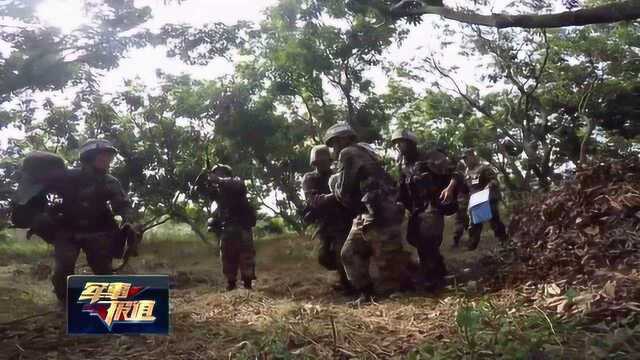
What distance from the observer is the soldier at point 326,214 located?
683 centimetres

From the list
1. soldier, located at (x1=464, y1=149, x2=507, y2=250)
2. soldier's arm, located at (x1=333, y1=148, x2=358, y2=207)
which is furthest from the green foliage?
soldier's arm, located at (x1=333, y1=148, x2=358, y2=207)

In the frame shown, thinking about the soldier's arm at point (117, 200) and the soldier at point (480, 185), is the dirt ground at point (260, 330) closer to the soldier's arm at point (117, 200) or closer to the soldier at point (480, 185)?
the soldier's arm at point (117, 200)

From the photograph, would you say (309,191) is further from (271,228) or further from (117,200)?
(271,228)

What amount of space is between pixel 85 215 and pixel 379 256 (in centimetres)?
288

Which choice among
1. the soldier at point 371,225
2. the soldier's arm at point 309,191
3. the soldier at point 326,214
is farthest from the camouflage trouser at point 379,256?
the soldier's arm at point 309,191

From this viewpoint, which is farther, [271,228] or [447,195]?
[271,228]

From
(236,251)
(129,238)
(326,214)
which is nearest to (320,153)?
(326,214)

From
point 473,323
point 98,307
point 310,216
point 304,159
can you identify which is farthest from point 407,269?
point 304,159

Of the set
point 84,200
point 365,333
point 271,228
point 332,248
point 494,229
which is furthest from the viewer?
point 271,228

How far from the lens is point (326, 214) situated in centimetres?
692

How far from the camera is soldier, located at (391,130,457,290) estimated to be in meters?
6.38

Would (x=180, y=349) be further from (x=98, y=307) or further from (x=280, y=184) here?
(x=280, y=184)

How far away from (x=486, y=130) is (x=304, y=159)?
6.24m

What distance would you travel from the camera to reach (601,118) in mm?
17609
